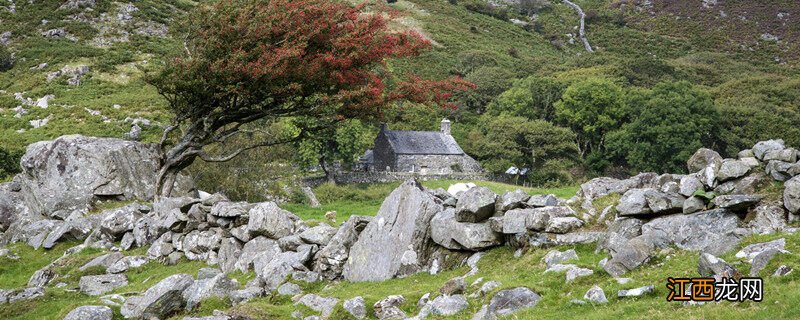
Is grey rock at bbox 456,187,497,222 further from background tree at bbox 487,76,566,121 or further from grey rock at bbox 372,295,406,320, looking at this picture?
background tree at bbox 487,76,566,121

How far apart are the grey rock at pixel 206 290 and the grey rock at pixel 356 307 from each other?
12.3 ft

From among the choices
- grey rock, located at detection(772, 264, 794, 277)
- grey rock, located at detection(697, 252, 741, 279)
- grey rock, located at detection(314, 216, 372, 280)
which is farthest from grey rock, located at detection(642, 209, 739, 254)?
grey rock, located at detection(314, 216, 372, 280)

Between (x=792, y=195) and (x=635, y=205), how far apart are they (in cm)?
328

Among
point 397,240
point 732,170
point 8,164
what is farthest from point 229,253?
point 8,164

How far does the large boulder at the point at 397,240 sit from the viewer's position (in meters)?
16.5

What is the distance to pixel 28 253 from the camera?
23984mm

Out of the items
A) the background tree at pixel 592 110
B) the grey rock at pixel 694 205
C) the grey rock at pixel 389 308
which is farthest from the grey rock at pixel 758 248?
the background tree at pixel 592 110

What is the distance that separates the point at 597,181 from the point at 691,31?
615 ft

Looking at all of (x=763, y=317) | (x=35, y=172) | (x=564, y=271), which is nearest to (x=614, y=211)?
(x=564, y=271)

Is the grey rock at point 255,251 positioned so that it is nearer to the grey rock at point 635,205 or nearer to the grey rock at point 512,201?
the grey rock at point 512,201

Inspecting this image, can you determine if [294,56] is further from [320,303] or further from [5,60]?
[5,60]

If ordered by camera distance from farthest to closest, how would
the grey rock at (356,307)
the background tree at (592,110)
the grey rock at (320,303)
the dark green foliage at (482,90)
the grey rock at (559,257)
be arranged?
the dark green foliage at (482,90), the background tree at (592,110), the grey rock at (559,257), the grey rock at (320,303), the grey rock at (356,307)

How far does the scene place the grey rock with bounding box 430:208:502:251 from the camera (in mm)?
16188

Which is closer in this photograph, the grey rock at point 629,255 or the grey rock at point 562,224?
the grey rock at point 629,255
